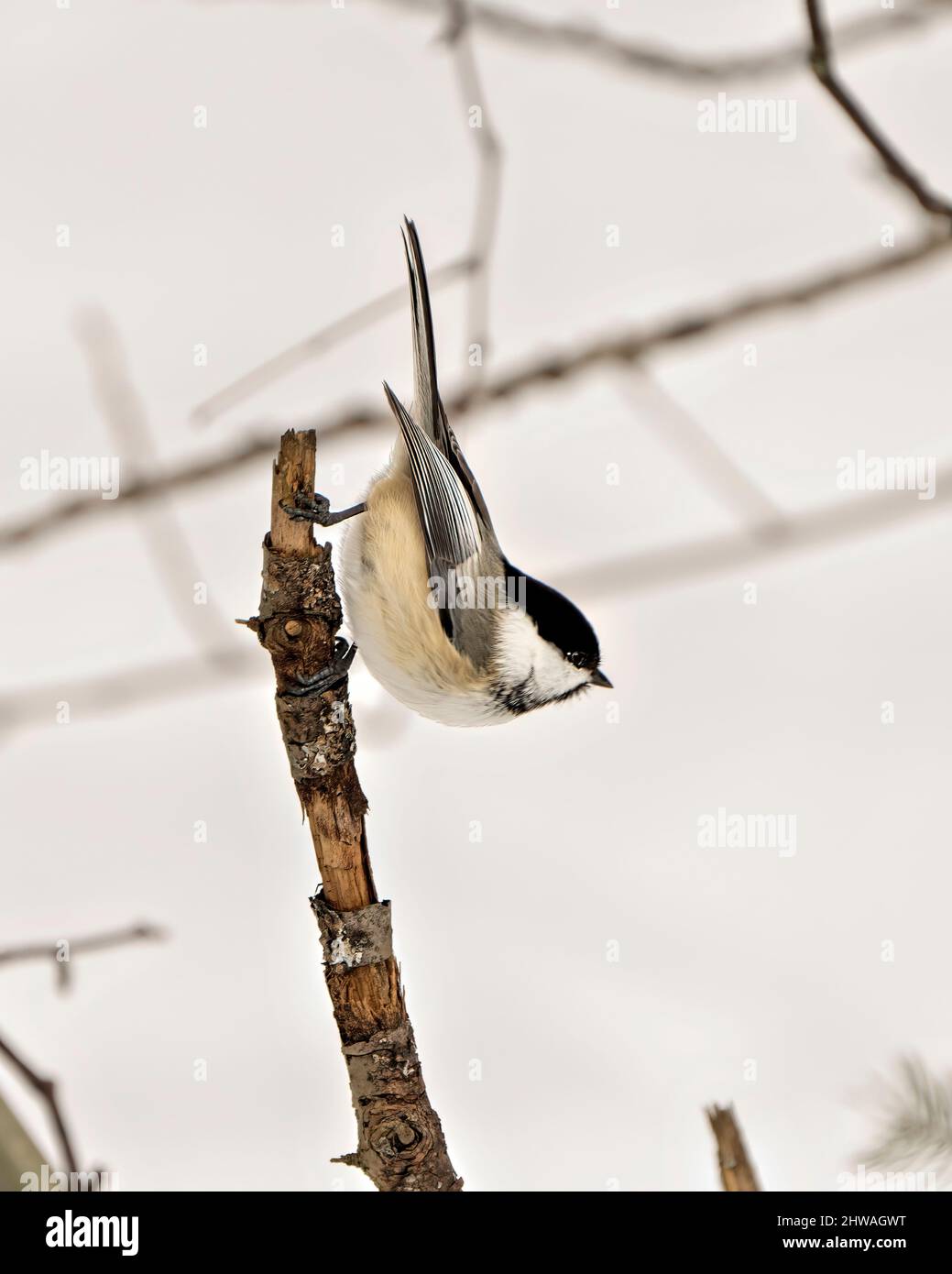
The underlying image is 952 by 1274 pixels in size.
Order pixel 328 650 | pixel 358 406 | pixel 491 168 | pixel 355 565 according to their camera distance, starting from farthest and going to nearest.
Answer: pixel 358 406 → pixel 355 565 → pixel 491 168 → pixel 328 650

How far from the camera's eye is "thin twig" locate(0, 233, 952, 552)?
113 centimetres

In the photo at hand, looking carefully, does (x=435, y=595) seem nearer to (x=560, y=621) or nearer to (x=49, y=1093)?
(x=560, y=621)

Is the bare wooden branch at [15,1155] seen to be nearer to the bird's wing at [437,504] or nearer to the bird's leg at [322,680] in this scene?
the bird's leg at [322,680]

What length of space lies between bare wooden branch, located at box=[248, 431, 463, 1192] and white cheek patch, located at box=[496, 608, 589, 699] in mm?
345

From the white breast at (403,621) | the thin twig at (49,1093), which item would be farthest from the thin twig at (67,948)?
the white breast at (403,621)

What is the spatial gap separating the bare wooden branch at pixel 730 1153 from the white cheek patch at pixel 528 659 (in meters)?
0.58

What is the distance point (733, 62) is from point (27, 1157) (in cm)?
110

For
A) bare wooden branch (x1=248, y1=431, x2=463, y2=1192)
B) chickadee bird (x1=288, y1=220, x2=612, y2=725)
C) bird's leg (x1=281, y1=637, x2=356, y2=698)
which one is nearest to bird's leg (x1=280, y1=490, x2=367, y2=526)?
bare wooden branch (x1=248, y1=431, x2=463, y2=1192)
